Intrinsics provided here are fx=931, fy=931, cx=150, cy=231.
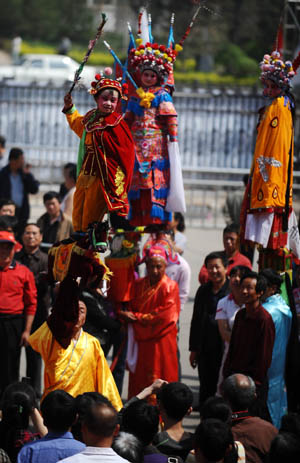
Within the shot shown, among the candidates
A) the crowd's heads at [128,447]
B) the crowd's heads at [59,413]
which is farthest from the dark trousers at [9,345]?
the crowd's heads at [128,447]

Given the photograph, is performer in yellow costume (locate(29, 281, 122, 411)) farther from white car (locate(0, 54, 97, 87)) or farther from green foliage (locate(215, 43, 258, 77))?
green foliage (locate(215, 43, 258, 77))

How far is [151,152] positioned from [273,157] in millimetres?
1074

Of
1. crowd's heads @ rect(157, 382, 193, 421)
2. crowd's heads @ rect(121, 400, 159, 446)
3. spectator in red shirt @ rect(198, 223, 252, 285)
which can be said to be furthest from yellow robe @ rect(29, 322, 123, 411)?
spectator in red shirt @ rect(198, 223, 252, 285)

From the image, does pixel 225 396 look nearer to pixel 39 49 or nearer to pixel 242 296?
pixel 242 296

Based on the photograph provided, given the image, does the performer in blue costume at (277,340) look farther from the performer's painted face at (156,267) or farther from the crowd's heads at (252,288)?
the performer's painted face at (156,267)

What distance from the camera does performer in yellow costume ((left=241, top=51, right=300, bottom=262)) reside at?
7969mm

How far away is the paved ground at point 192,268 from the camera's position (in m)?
8.90

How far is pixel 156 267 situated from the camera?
7.91 m

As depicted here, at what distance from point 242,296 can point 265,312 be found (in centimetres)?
23

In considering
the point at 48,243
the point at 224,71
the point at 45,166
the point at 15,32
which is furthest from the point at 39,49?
the point at 48,243

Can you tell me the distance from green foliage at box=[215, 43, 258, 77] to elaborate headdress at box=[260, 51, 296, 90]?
1030 inches

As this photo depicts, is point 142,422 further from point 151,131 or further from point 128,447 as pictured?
point 151,131

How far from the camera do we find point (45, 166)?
66.3ft

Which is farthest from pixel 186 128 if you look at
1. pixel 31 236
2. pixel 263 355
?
pixel 263 355
